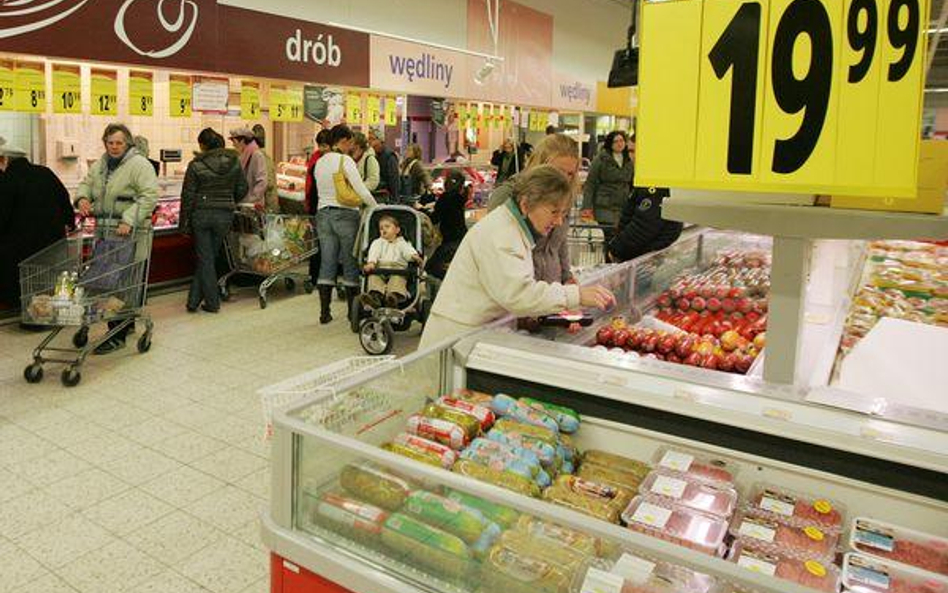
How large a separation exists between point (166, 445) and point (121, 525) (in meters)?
0.92

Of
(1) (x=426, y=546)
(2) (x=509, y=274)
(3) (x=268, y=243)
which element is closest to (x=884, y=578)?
(1) (x=426, y=546)

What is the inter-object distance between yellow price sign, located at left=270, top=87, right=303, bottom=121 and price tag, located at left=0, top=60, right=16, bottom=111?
8.51 feet

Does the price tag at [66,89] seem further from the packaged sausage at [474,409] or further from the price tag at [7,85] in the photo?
the packaged sausage at [474,409]

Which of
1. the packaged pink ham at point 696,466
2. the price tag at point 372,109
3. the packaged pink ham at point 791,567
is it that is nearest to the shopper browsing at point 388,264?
the price tag at point 372,109

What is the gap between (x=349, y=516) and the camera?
71.5 inches

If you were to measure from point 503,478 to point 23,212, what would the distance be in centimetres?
633

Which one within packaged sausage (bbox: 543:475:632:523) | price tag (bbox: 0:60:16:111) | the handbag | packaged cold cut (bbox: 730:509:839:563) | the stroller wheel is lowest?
the stroller wheel

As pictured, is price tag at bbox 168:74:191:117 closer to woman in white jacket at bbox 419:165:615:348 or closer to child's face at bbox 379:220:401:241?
child's face at bbox 379:220:401:241

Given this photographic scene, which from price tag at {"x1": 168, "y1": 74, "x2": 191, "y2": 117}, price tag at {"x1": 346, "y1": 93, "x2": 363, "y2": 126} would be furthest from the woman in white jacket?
price tag at {"x1": 346, "y1": 93, "x2": 363, "y2": 126}

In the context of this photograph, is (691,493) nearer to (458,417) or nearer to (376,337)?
(458,417)

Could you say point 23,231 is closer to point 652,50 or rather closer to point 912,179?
point 652,50

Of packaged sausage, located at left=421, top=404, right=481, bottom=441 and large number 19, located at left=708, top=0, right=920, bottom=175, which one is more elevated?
large number 19, located at left=708, top=0, right=920, bottom=175

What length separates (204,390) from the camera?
5.35 meters

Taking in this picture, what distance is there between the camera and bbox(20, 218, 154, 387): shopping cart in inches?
211
